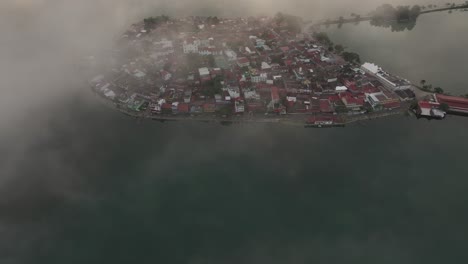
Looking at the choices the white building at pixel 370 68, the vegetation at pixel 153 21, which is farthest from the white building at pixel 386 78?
the vegetation at pixel 153 21

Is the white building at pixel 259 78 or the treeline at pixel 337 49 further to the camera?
the treeline at pixel 337 49

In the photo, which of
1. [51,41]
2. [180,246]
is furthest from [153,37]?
[180,246]

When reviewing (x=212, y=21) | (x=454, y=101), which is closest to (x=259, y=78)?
(x=212, y=21)

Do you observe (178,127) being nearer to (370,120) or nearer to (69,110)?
(69,110)

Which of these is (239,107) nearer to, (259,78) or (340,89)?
(259,78)

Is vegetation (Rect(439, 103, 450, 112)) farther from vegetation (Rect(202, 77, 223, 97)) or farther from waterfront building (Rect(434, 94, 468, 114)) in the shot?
vegetation (Rect(202, 77, 223, 97))

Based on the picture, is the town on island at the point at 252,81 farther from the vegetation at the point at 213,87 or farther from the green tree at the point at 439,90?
the green tree at the point at 439,90
